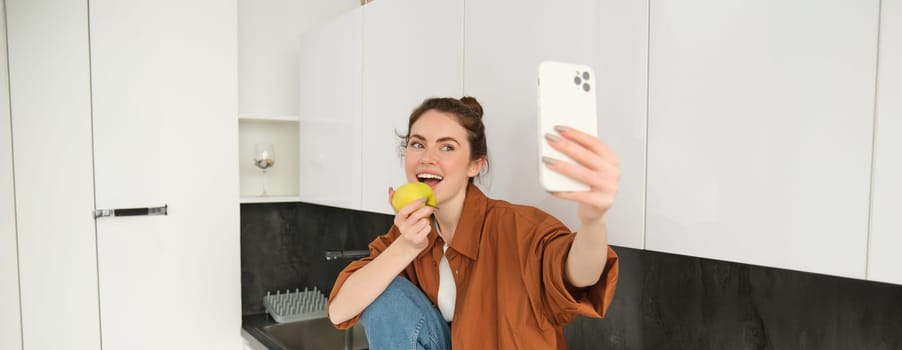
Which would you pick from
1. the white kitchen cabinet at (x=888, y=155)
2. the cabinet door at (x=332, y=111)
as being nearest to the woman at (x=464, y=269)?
the white kitchen cabinet at (x=888, y=155)

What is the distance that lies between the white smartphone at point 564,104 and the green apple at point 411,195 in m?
0.34

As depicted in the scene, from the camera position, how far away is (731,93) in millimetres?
774

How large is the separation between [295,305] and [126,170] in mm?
866

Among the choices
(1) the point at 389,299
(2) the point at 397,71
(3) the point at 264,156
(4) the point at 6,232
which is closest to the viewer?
(1) the point at 389,299

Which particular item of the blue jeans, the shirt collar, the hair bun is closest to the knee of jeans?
the blue jeans

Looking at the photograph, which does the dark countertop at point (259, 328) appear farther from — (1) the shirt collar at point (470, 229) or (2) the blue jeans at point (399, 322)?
(1) the shirt collar at point (470, 229)

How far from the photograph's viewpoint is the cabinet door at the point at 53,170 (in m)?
1.65

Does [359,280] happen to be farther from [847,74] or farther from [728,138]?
[847,74]

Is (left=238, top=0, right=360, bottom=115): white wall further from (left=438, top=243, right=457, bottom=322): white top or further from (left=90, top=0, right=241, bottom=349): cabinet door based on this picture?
(left=438, top=243, right=457, bottom=322): white top

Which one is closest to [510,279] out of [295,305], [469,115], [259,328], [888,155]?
[469,115]

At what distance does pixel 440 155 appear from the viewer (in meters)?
1.08

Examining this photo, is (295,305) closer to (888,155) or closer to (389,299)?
(389,299)

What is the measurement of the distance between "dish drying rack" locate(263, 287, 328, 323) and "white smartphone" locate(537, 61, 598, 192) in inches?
68.2

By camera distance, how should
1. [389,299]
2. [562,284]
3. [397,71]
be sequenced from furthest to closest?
1. [397,71]
2. [389,299]
3. [562,284]
